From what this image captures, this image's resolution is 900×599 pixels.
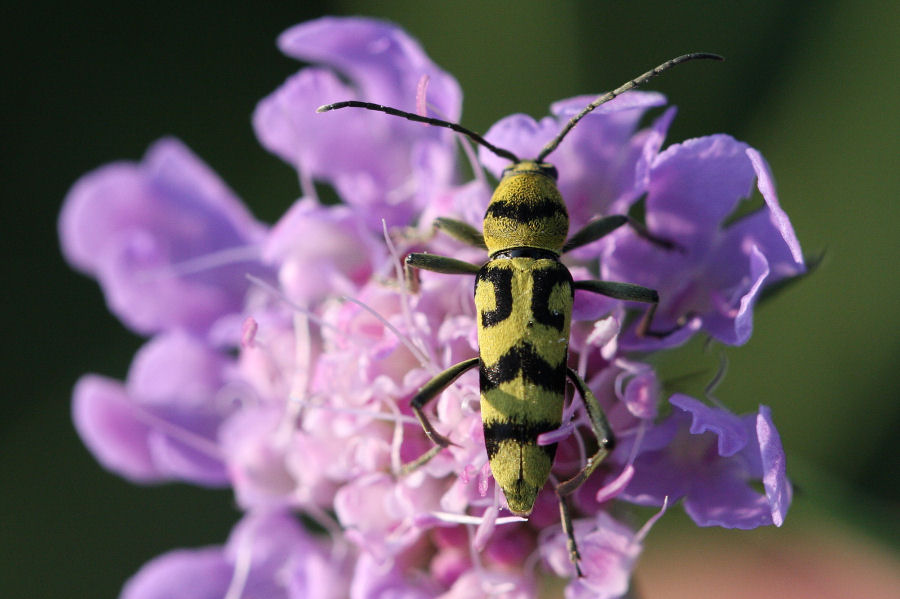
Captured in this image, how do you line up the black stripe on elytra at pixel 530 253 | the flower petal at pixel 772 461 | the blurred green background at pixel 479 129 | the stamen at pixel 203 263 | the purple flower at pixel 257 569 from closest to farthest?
the flower petal at pixel 772 461
the black stripe on elytra at pixel 530 253
the purple flower at pixel 257 569
the stamen at pixel 203 263
the blurred green background at pixel 479 129

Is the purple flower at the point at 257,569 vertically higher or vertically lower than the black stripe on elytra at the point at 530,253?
lower

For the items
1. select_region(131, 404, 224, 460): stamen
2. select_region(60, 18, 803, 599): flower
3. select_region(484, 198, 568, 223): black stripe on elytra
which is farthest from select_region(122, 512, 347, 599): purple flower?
select_region(484, 198, 568, 223): black stripe on elytra

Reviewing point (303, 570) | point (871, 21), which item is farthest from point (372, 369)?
point (871, 21)

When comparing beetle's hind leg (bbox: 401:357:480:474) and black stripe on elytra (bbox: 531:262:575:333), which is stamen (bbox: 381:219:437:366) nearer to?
beetle's hind leg (bbox: 401:357:480:474)

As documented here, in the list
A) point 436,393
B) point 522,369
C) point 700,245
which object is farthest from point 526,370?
point 700,245

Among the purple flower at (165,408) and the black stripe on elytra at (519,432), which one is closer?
the black stripe on elytra at (519,432)

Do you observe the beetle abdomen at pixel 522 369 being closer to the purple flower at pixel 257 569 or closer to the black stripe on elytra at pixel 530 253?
the black stripe on elytra at pixel 530 253

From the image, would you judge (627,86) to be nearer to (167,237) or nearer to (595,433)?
(595,433)

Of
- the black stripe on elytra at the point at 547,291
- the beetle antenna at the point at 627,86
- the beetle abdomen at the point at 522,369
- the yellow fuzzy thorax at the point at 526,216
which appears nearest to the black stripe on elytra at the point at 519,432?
the beetle abdomen at the point at 522,369
